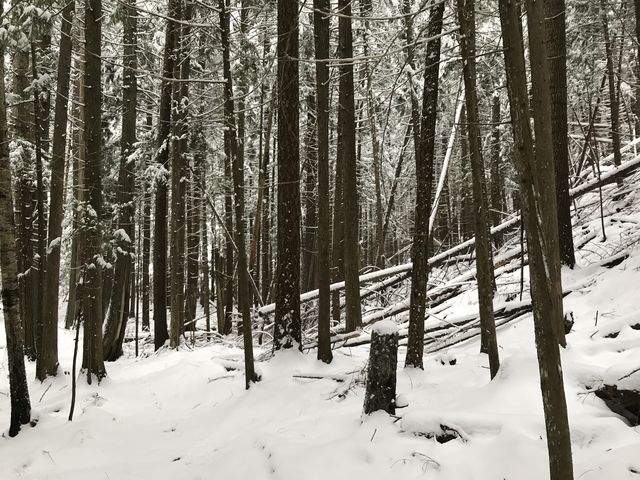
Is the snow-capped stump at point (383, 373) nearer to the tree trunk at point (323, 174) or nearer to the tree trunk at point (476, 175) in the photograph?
the tree trunk at point (476, 175)

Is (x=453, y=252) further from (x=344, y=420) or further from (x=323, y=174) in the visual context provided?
(x=344, y=420)

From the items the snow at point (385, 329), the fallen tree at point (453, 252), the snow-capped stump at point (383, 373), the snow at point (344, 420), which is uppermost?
the fallen tree at point (453, 252)

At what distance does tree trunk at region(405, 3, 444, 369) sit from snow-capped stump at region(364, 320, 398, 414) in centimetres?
128

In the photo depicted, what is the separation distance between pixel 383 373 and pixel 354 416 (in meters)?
0.65

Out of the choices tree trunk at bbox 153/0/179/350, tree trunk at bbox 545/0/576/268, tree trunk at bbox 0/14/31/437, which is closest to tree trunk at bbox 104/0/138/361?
tree trunk at bbox 153/0/179/350

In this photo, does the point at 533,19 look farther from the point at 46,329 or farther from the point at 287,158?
the point at 46,329

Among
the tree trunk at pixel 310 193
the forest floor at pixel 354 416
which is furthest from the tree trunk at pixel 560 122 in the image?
the tree trunk at pixel 310 193

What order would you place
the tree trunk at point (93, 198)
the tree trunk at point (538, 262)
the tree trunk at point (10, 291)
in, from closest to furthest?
the tree trunk at point (538, 262)
the tree trunk at point (10, 291)
the tree trunk at point (93, 198)

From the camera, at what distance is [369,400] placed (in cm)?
518

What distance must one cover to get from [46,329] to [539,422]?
8.29 metres

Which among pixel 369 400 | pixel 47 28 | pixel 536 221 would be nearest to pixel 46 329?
pixel 47 28

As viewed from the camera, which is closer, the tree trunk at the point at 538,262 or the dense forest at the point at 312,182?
the tree trunk at the point at 538,262

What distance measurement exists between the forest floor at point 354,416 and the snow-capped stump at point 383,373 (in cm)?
15

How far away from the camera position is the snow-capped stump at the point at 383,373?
5.12 meters
